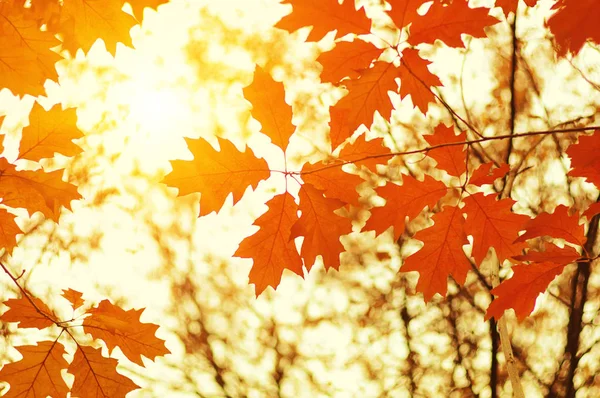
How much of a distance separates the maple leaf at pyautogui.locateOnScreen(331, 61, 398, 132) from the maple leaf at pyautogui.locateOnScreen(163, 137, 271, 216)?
261 millimetres

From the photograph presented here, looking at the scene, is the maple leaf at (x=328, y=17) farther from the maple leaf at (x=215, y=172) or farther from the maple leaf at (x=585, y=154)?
the maple leaf at (x=585, y=154)

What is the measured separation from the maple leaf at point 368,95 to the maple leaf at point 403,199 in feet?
0.87

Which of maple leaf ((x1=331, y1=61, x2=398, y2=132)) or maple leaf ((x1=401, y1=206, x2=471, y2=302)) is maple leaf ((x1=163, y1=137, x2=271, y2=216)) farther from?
maple leaf ((x1=401, y1=206, x2=471, y2=302))

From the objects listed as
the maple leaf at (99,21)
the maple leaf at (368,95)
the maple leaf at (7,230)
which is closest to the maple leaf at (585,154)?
the maple leaf at (368,95)

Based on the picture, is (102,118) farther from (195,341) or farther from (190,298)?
(195,341)

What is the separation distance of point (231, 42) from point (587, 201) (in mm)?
2407

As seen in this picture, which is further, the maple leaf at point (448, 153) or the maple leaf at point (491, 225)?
the maple leaf at point (448, 153)

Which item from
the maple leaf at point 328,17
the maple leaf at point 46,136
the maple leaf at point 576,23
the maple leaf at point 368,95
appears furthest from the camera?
the maple leaf at point 46,136

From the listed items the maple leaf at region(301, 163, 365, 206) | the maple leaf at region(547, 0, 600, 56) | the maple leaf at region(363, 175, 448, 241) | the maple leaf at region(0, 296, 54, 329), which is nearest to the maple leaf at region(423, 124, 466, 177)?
the maple leaf at region(363, 175, 448, 241)

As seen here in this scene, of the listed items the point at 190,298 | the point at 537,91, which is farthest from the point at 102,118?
the point at 537,91

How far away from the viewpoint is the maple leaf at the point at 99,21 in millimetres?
1308

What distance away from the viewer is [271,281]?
1.17 meters

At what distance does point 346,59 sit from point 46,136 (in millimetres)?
921

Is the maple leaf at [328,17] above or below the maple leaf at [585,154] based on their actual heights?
above
